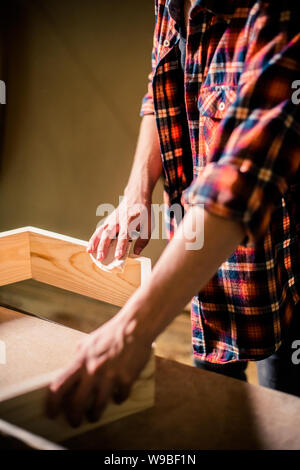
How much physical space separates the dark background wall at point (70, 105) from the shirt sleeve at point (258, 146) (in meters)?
1.68

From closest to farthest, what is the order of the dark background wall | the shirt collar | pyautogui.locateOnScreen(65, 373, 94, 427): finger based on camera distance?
1. pyautogui.locateOnScreen(65, 373, 94, 427): finger
2. the shirt collar
3. the dark background wall

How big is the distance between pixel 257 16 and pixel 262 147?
0.21 m

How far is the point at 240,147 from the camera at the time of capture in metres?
0.52

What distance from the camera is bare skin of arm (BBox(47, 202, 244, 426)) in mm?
484

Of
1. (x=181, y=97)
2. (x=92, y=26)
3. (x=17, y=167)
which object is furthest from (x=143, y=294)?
(x=17, y=167)

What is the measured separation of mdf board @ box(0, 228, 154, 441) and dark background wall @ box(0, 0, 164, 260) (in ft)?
4.08

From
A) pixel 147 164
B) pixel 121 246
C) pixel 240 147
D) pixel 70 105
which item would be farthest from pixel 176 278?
pixel 70 105

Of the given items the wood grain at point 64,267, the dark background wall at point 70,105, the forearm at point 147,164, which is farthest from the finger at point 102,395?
the dark background wall at point 70,105

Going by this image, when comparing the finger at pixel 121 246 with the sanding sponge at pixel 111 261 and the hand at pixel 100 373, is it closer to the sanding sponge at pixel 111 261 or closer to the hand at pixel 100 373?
the sanding sponge at pixel 111 261

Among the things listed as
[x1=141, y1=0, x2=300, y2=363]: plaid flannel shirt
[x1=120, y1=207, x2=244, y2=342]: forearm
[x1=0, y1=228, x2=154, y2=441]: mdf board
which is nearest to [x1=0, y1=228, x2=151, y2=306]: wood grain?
[x1=0, y1=228, x2=154, y2=441]: mdf board

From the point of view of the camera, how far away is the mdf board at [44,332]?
0.55 m

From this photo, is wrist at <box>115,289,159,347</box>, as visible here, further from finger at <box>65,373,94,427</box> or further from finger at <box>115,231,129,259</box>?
finger at <box>115,231,129,259</box>

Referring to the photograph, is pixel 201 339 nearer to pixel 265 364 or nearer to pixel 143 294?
pixel 265 364
